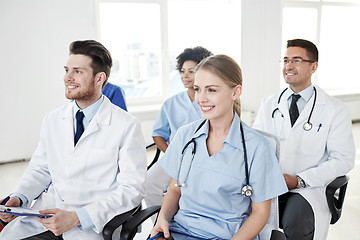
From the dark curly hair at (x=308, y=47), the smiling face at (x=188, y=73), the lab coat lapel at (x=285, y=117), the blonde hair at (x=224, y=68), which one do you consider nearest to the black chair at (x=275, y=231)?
the blonde hair at (x=224, y=68)

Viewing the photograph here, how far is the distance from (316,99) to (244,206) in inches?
37.3

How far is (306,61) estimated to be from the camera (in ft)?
6.80

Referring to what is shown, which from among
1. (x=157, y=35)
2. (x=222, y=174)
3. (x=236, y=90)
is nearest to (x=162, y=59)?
(x=157, y=35)

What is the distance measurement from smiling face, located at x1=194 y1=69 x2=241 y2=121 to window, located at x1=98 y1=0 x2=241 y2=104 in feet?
11.2

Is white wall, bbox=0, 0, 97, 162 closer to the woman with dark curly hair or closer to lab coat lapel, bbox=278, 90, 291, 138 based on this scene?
the woman with dark curly hair

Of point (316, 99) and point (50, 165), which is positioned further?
point (316, 99)

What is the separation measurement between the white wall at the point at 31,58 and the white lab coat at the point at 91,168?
8.30 ft

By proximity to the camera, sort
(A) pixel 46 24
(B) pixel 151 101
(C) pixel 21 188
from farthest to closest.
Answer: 1. (B) pixel 151 101
2. (A) pixel 46 24
3. (C) pixel 21 188

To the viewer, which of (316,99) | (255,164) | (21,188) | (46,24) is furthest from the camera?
(46,24)

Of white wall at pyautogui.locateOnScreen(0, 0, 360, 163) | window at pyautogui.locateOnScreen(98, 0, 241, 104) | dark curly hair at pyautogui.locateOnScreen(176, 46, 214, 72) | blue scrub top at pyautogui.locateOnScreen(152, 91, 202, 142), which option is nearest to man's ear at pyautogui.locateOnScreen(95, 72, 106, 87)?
blue scrub top at pyautogui.locateOnScreen(152, 91, 202, 142)

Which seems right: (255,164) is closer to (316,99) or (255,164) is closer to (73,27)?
(316,99)

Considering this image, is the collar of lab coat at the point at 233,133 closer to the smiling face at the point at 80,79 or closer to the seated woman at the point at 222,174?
the seated woman at the point at 222,174

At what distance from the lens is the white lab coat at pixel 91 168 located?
1.54 metres

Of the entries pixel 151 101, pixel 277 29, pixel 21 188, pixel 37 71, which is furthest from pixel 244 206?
pixel 277 29
